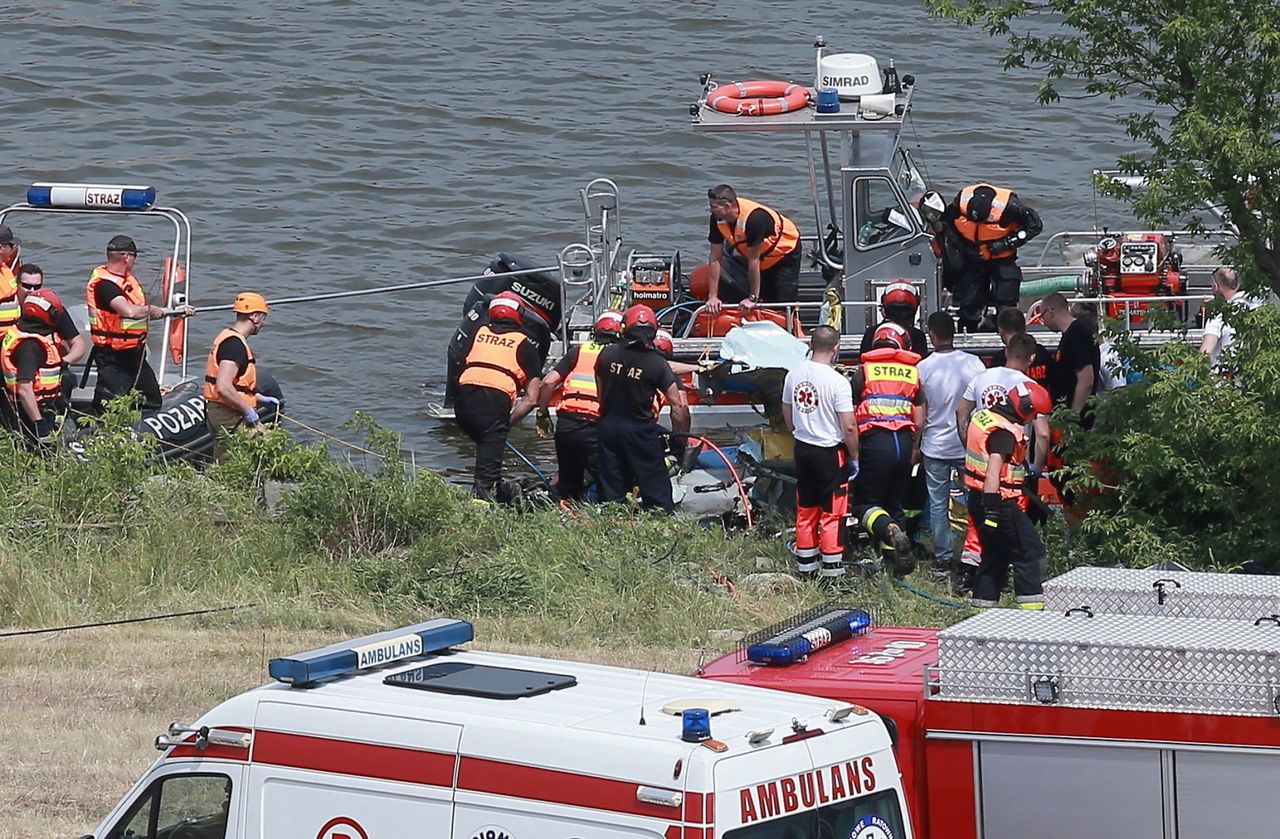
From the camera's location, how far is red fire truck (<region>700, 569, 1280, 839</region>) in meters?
5.55

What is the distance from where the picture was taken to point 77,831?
23.7 feet

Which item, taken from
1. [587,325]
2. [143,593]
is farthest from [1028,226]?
[143,593]

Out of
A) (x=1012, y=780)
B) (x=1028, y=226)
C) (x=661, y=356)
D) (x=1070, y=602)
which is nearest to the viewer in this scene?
(x=1012, y=780)

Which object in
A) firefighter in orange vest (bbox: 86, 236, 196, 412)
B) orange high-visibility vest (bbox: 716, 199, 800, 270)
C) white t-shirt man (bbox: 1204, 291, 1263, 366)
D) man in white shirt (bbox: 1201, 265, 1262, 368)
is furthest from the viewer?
orange high-visibility vest (bbox: 716, 199, 800, 270)

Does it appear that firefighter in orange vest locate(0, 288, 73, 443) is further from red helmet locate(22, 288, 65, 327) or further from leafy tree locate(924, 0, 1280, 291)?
leafy tree locate(924, 0, 1280, 291)

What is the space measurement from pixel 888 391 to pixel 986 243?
356 centimetres

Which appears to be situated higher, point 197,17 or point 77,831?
point 197,17

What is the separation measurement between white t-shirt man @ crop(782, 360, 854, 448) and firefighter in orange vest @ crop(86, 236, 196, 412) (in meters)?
5.64

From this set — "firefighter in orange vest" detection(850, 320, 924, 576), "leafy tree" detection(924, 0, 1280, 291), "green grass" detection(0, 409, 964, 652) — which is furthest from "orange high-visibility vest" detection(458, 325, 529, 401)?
"leafy tree" detection(924, 0, 1280, 291)

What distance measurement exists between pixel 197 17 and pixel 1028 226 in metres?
18.0

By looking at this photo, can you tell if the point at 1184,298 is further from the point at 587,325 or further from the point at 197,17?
the point at 197,17

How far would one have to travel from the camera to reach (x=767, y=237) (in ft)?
47.9

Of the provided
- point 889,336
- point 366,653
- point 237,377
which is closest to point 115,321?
point 237,377

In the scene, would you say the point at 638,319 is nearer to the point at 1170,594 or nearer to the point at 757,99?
the point at 757,99
